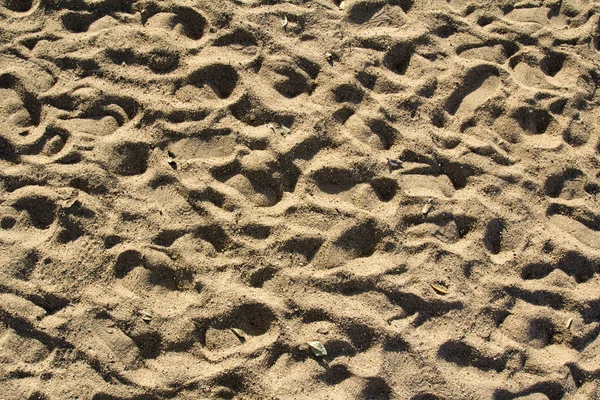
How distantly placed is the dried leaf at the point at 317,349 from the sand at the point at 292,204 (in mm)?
27

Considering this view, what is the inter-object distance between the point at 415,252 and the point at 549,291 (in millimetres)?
808

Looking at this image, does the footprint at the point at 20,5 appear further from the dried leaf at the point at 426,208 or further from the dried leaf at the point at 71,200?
the dried leaf at the point at 426,208

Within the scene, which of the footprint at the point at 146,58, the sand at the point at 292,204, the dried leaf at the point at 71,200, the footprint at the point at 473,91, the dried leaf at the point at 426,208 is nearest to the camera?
the sand at the point at 292,204

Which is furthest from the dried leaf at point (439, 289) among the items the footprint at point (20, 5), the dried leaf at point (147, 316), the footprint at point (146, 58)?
the footprint at point (20, 5)

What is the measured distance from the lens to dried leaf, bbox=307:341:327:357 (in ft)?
8.99

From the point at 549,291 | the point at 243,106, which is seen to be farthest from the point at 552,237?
the point at 243,106

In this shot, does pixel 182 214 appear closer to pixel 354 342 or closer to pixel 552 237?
pixel 354 342

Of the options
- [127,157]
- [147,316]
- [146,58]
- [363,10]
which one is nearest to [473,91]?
[363,10]

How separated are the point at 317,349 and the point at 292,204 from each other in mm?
778

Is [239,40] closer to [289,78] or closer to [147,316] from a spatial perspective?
[289,78]

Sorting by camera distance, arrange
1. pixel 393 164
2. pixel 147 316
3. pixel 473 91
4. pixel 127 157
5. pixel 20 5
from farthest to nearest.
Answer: pixel 473 91 < pixel 20 5 < pixel 393 164 < pixel 127 157 < pixel 147 316

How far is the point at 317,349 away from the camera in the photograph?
2740 millimetres

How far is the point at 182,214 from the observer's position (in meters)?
2.88

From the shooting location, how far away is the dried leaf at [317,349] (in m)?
2.74
